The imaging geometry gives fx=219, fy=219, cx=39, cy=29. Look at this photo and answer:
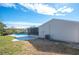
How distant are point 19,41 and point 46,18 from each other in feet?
1.95

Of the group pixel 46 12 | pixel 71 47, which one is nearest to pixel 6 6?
pixel 46 12

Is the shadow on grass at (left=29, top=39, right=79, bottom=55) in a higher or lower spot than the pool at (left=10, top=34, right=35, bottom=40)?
lower

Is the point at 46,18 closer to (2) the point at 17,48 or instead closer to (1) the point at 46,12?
(1) the point at 46,12

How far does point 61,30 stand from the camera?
366cm

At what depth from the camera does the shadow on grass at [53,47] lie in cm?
362

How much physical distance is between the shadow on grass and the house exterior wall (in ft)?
0.33

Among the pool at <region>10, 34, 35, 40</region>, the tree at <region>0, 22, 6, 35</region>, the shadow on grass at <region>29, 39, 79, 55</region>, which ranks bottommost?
the shadow on grass at <region>29, 39, 79, 55</region>

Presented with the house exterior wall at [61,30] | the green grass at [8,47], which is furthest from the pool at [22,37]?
the house exterior wall at [61,30]

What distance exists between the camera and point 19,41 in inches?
145

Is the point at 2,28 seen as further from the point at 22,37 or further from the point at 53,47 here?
the point at 53,47

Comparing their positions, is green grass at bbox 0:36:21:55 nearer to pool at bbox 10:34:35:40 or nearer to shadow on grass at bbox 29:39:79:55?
pool at bbox 10:34:35:40

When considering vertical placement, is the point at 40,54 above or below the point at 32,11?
below

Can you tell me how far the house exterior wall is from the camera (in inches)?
142

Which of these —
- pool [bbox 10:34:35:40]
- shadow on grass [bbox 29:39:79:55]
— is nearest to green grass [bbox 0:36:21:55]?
pool [bbox 10:34:35:40]
